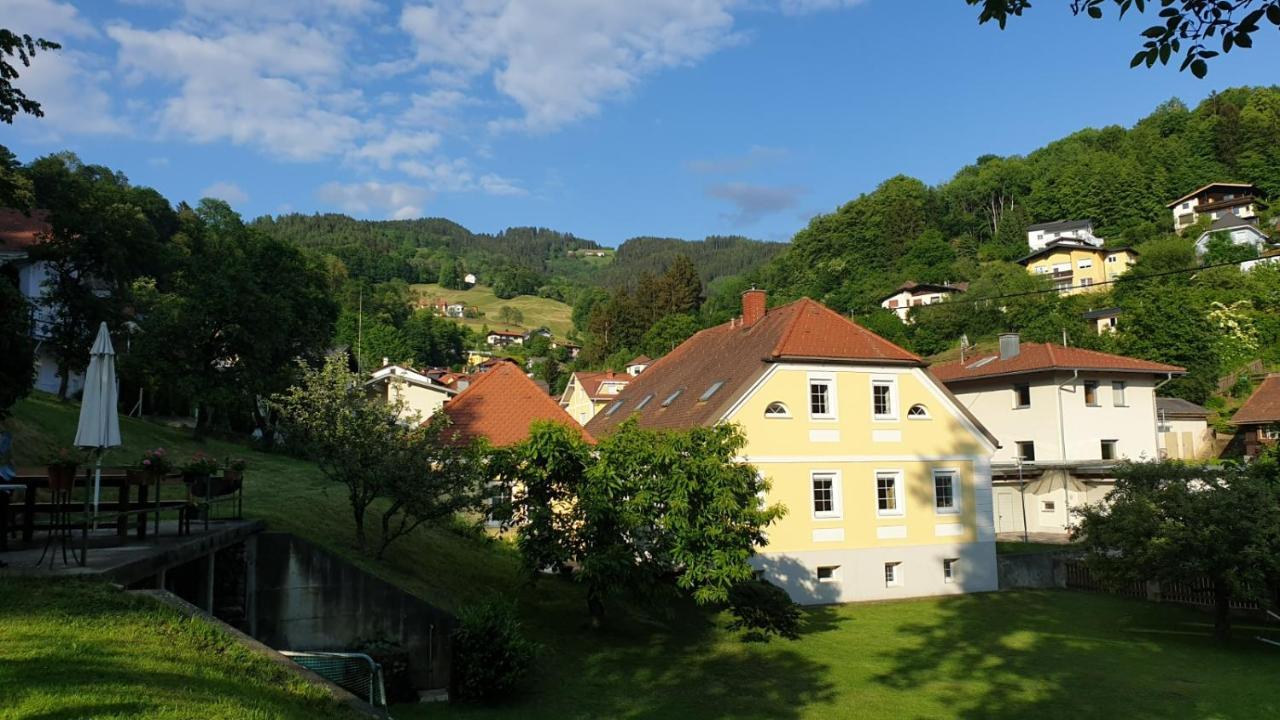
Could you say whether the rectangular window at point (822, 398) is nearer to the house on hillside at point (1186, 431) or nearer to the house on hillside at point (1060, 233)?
the house on hillside at point (1186, 431)

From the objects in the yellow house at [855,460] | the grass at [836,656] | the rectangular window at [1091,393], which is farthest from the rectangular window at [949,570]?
the rectangular window at [1091,393]

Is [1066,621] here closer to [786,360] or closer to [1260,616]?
[1260,616]

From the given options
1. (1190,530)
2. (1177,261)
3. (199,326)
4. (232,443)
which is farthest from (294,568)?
(1177,261)

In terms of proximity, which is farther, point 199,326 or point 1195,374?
point 1195,374

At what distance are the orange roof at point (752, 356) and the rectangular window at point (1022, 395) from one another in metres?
16.8

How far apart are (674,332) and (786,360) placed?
6244 cm

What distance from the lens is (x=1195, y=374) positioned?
63.4 meters

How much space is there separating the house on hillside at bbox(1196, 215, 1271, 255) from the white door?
6323 centimetres

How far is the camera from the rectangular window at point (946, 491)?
2888 cm

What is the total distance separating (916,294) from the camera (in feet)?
334

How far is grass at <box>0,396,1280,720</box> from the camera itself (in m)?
15.7

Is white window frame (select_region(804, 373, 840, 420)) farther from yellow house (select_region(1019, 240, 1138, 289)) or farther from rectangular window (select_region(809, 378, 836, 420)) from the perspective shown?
yellow house (select_region(1019, 240, 1138, 289))

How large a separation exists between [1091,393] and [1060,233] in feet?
276

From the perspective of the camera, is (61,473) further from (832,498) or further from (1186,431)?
(1186,431)
